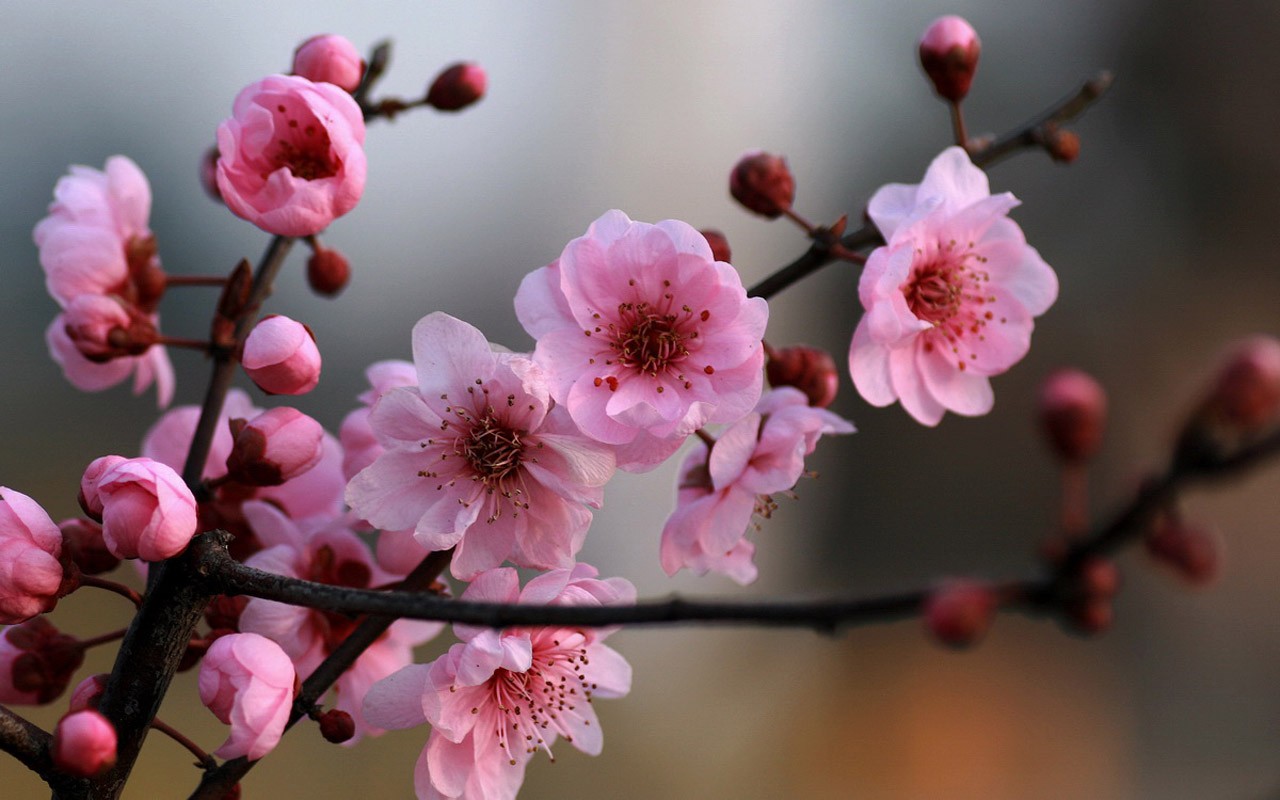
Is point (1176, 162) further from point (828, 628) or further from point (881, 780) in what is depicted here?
point (828, 628)

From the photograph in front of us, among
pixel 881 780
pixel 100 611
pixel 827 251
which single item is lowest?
pixel 881 780

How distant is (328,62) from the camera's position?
0.65m

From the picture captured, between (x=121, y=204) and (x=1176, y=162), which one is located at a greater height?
(x=121, y=204)

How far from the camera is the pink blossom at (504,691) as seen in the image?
1.70 ft

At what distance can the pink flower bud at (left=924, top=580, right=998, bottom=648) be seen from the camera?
0.27m

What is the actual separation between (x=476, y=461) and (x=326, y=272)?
0.27 meters

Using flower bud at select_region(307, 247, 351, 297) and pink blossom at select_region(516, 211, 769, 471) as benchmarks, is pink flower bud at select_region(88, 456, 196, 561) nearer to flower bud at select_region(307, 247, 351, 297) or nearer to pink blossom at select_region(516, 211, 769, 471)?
pink blossom at select_region(516, 211, 769, 471)

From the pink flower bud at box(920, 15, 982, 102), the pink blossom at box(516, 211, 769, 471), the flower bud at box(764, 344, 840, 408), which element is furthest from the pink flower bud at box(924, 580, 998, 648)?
the pink flower bud at box(920, 15, 982, 102)

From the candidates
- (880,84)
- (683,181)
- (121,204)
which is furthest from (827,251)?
(880,84)

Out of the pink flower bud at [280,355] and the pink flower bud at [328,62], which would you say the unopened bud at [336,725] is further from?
the pink flower bud at [328,62]

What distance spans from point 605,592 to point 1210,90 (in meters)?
5.04

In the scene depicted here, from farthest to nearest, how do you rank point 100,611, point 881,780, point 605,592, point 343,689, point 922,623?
1. point 881,780
2. point 100,611
3. point 343,689
4. point 605,592
5. point 922,623

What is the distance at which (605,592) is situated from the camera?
1.74 ft

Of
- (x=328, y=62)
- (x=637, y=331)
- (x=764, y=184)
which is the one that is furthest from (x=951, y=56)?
(x=328, y=62)
